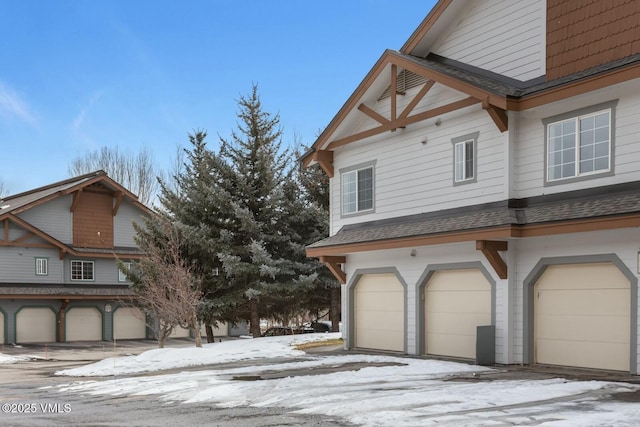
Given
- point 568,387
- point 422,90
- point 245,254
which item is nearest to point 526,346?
point 568,387

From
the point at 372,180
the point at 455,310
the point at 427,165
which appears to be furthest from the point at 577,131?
the point at 372,180

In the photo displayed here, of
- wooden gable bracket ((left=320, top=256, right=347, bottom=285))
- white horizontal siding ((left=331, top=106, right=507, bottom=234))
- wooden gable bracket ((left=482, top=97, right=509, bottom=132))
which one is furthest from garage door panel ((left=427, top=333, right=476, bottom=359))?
wooden gable bracket ((left=482, top=97, right=509, bottom=132))

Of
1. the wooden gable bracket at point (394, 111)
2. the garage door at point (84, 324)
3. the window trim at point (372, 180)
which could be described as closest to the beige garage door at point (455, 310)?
the window trim at point (372, 180)

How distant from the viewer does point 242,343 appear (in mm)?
22031

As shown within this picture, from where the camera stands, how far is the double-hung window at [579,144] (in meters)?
12.9

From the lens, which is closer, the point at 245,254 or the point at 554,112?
the point at 554,112

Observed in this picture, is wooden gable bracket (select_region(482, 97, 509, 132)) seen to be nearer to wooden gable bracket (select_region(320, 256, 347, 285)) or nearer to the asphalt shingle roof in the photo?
the asphalt shingle roof

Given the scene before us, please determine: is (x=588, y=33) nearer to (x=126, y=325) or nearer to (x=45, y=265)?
(x=45, y=265)

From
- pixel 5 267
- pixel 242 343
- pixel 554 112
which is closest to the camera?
pixel 554 112

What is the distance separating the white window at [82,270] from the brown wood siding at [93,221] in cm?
105

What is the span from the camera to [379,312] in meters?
18.5

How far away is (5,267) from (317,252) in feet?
74.2

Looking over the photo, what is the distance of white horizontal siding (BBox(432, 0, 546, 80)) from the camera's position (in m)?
15.0

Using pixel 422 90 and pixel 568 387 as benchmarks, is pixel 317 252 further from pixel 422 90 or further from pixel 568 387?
pixel 568 387
